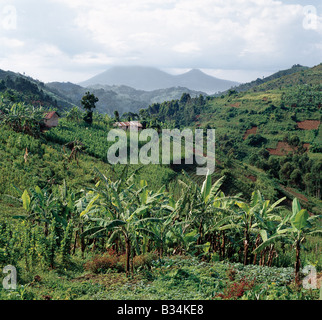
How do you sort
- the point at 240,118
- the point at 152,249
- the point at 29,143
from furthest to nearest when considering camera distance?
the point at 240,118 → the point at 29,143 → the point at 152,249

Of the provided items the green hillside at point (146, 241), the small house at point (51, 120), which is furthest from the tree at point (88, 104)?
the green hillside at point (146, 241)

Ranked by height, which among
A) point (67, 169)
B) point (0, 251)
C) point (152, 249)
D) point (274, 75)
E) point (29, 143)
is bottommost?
point (152, 249)

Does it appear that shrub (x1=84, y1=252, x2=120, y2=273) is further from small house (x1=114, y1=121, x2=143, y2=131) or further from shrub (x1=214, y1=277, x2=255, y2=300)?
small house (x1=114, y1=121, x2=143, y2=131)

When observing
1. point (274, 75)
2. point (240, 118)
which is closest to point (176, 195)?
point (240, 118)

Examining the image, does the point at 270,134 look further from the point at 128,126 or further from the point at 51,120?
the point at 51,120

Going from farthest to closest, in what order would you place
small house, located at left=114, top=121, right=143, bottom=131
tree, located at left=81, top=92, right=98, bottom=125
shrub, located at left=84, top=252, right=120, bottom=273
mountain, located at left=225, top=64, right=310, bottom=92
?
mountain, located at left=225, top=64, right=310, bottom=92 < small house, located at left=114, top=121, right=143, bottom=131 < tree, located at left=81, top=92, right=98, bottom=125 < shrub, located at left=84, top=252, right=120, bottom=273

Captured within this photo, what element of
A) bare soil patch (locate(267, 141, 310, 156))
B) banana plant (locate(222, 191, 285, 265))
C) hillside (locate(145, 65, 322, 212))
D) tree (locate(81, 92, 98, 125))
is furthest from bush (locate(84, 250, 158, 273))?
bare soil patch (locate(267, 141, 310, 156))

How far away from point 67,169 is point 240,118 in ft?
194

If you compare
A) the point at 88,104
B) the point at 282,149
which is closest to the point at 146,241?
the point at 88,104

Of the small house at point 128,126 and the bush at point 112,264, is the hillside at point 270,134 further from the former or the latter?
the bush at point 112,264

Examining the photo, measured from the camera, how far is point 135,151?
91.7 feet

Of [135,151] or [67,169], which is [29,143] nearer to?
[67,169]

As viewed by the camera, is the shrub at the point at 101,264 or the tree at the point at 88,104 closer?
the shrub at the point at 101,264

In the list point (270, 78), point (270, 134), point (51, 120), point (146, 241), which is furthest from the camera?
point (270, 78)
